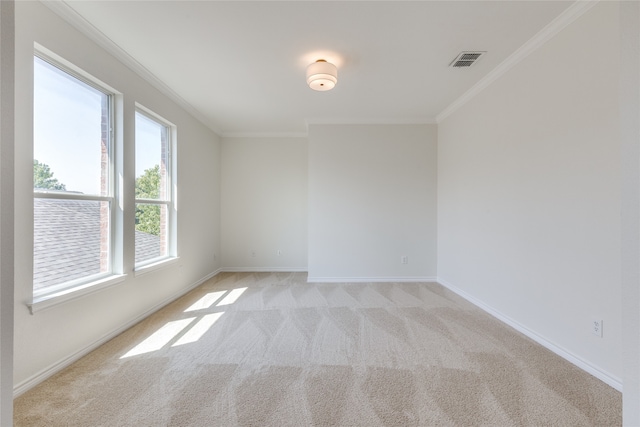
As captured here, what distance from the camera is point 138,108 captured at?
2.90 metres

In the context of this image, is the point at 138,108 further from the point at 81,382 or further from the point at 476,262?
the point at 476,262

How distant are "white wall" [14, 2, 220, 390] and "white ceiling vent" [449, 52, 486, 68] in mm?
3304

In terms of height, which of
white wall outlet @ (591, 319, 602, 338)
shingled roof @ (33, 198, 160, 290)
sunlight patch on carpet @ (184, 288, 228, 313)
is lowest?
sunlight patch on carpet @ (184, 288, 228, 313)

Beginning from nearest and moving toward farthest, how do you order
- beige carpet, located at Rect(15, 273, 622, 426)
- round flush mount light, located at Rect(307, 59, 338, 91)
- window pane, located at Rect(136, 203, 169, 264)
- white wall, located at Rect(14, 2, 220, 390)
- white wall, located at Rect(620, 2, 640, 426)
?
white wall, located at Rect(620, 2, 640, 426), beige carpet, located at Rect(15, 273, 622, 426), white wall, located at Rect(14, 2, 220, 390), round flush mount light, located at Rect(307, 59, 338, 91), window pane, located at Rect(136, 203, 169, 264)

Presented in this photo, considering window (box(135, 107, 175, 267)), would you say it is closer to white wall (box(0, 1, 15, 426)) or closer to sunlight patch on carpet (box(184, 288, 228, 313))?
sunlight patch on carpet (box(184, 288, 228, 313))

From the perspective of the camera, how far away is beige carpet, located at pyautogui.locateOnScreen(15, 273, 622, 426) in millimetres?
1541

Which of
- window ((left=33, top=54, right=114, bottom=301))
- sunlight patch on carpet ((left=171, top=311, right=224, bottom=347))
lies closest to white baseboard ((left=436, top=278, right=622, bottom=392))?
sunlight patch on carpet ((left=171, top=311, right=224, bottom=347))

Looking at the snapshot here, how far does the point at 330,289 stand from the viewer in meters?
3.98

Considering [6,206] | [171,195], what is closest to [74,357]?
[6,206]

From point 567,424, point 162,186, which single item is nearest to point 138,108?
point 162,186

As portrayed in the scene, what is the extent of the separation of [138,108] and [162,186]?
0.99 metres

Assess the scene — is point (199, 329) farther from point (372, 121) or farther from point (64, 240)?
point (372, 121)

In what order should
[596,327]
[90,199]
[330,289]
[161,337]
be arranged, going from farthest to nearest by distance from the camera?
[330,289], [161,337], [90,199], [596,327]

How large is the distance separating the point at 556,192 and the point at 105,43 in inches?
161
